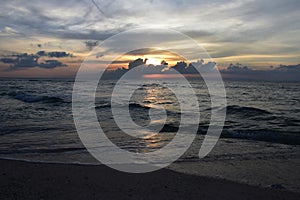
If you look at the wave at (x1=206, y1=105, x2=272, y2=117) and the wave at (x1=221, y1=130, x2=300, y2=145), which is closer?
the wave at (x1=221, y1=130, x2=300, y2=145)

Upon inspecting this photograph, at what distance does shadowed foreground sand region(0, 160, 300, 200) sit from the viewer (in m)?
4.68

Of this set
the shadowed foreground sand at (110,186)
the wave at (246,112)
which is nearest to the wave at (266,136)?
the shadowed foreground sand at (110,186)

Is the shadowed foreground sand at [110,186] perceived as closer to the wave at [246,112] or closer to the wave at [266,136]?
the wave at [266,136]

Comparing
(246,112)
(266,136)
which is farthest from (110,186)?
(246,112)

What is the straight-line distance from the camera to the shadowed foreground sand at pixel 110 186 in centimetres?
468

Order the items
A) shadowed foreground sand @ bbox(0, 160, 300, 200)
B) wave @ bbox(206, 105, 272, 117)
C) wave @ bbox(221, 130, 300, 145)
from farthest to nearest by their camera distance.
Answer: wave @ bbox(206, 105, 272, 117), wave @ bbox(221, 130, 300, 145), shadowed foreground sand @ bbox(0, 160, 300, 200)

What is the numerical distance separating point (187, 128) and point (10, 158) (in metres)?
8.12

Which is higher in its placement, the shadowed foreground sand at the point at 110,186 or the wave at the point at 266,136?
the shadowed foreground sand at the point at 110,186

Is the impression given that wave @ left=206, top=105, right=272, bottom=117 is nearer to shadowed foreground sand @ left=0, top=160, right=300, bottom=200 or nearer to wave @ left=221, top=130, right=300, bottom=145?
wave @ left=221, top=130, right=300, bottom=145

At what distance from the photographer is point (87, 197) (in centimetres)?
453

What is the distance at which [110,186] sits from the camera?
16.8 feet

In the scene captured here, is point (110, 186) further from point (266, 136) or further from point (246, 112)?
point (246, 112)

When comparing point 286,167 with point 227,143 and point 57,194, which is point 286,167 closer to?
point 227,143

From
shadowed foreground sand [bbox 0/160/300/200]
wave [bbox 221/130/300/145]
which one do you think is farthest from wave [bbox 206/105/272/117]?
shadowed foreground sand [bbox 0/160/300/200]
